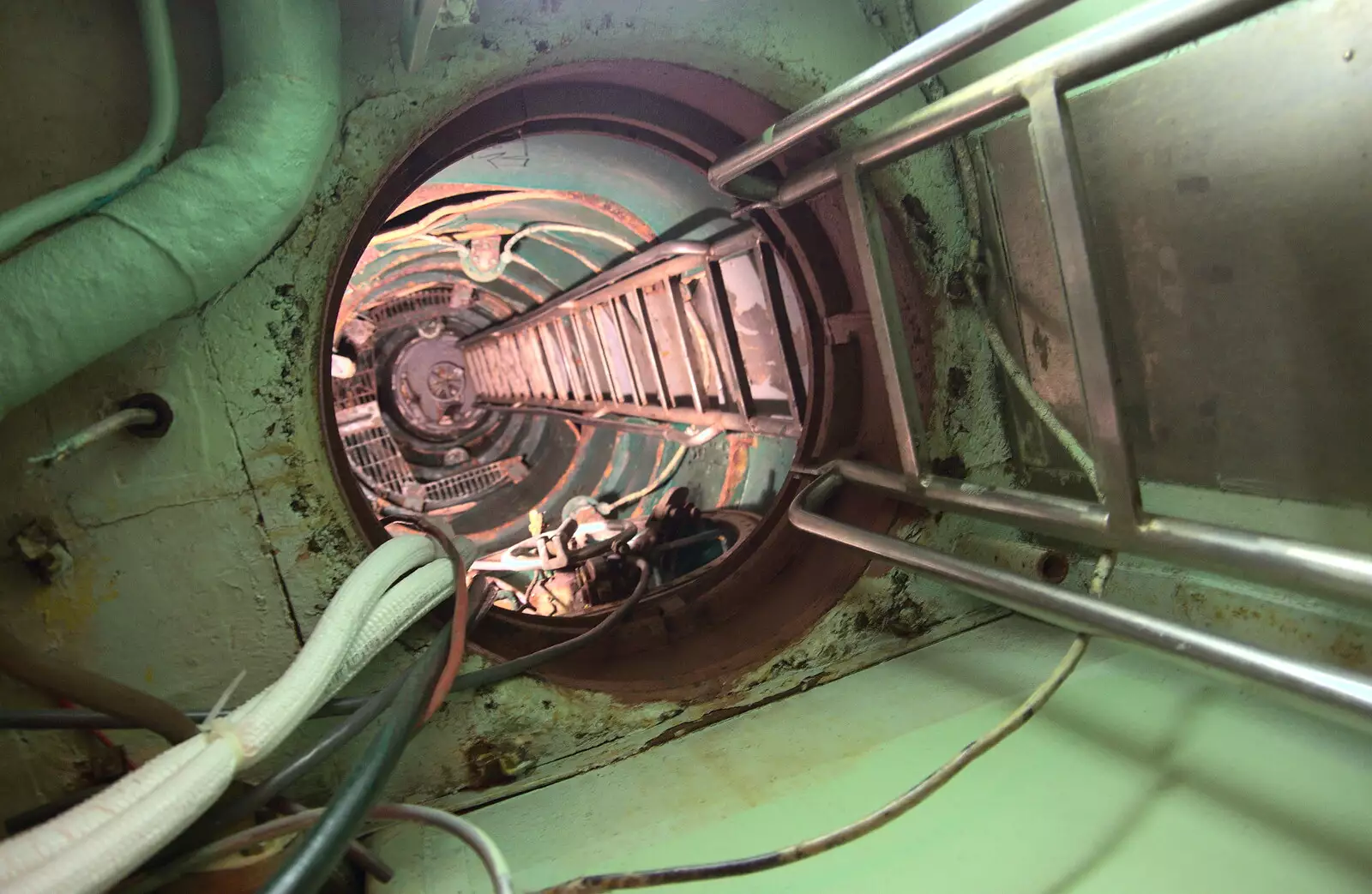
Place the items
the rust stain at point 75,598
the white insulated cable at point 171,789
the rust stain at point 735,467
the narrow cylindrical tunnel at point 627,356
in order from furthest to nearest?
the rust stain at point 735,467
the narrow cylindrical tunnel at point 627,356
the rust stain at point 75,598
the white insulated cable at point 171,789

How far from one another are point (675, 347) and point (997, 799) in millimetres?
2281

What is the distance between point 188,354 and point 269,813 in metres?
0.66

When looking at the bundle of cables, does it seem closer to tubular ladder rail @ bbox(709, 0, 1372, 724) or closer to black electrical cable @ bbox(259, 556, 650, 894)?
black electrical cable @ bbox(259, 556, 650, 894)

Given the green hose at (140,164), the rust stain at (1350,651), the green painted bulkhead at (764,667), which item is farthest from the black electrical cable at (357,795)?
the rust stain at (1350,651)

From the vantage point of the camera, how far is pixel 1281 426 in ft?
3.61

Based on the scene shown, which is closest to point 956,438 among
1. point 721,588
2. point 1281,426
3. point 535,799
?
point 1281,426

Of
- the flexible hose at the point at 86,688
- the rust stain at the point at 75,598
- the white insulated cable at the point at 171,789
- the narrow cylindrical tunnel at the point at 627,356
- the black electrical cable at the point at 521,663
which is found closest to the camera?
the white insulated cable at the point at 171,789

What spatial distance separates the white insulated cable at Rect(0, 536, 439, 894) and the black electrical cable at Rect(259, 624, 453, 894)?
0.10 m

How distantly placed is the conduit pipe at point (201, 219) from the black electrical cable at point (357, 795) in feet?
1.87

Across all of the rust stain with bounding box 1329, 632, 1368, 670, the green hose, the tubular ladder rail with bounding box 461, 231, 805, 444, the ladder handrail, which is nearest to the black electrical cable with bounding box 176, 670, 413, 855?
the green hose

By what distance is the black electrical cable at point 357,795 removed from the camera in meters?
0.78

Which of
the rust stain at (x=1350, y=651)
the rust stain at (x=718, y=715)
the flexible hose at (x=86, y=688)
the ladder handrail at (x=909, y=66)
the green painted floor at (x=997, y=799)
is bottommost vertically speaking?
the green painted floor at (x=997, y=799)

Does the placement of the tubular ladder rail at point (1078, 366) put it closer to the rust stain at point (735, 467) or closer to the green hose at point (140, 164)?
the green hose at point (140, 164)

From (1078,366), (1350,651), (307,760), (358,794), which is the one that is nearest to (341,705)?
(307,760)
